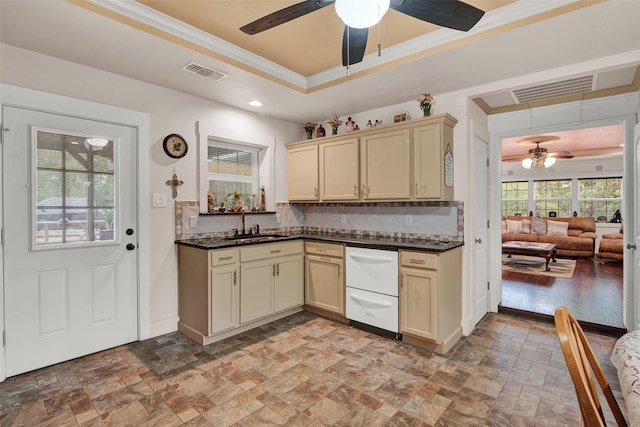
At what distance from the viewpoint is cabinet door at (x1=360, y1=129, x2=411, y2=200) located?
3227 millimetres

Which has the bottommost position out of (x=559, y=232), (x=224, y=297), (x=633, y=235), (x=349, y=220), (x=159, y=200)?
(x=224, y=297)

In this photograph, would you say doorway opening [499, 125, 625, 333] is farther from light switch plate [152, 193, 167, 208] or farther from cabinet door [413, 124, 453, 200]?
light switch plate [152, 193, 167, 208]

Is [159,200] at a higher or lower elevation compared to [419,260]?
higher

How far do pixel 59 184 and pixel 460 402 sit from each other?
336 cm

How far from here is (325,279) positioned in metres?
3.62

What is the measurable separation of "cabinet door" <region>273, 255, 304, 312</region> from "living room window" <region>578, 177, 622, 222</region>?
27.4 ft

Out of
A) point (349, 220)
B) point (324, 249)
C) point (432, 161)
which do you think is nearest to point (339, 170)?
point (349, 220)

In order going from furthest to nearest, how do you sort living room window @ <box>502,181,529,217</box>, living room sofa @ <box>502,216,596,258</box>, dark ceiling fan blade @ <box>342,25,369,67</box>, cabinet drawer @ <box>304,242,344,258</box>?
living room window @ <box>502,181,529,217</box> → living room sofa @ <box>502,216,596,258</box> → cabinet drawer @ <box>304,242,344,258</box> → dark ceiling fan blade @ <box>342,25,369,67</box>

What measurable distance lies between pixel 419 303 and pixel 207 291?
6.20ft

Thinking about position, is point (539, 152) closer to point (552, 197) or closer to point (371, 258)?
point (552, 197)

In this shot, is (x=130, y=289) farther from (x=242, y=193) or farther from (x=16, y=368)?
(x=242, y=193)

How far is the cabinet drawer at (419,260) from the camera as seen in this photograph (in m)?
2.80

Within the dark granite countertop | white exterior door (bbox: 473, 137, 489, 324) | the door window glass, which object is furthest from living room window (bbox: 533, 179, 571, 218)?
the door window glass

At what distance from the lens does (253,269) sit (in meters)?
3.30
